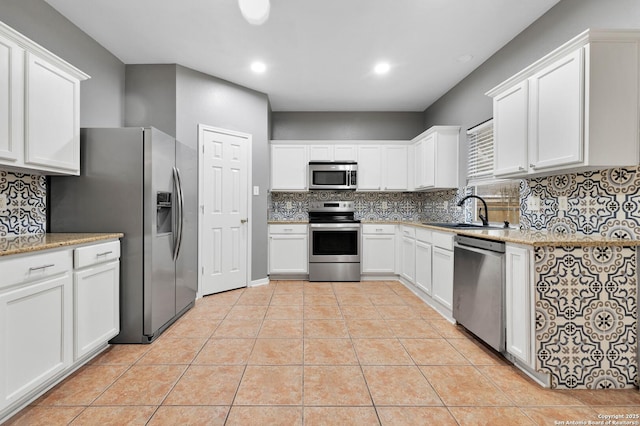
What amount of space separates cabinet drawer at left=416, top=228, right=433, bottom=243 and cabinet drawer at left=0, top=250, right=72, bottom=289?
3175 millimetres

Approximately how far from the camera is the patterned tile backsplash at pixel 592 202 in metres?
1.85

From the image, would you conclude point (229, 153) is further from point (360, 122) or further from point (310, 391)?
point (310, 391)

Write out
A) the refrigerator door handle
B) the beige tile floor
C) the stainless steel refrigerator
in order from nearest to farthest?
1. the beige tile floor
2. the stainless steel refrigerator
3. the refrigerator door handle

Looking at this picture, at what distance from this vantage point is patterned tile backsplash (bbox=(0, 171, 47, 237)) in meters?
2.05

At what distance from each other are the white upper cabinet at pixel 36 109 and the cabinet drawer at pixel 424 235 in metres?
3.32

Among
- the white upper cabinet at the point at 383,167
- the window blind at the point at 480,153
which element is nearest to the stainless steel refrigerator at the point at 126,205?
the white upper cabinet at the point at 383,167

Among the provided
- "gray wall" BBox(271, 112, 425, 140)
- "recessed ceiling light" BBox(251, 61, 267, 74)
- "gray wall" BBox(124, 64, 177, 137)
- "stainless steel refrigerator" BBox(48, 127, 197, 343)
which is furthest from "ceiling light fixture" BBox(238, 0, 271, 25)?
"gray wall" BBox(271, 112, 425, 140)

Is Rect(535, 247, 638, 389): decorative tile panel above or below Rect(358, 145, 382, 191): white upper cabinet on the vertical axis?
below

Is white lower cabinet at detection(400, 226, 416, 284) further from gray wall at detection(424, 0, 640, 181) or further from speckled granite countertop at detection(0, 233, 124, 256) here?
speckled granite countertop at detection(0, 233, 124, 256)

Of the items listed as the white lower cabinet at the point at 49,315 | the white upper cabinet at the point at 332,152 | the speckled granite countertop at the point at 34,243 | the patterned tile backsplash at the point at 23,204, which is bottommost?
the white lower cabinet at the point at 49,315

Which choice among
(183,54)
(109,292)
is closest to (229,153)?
(183,54)

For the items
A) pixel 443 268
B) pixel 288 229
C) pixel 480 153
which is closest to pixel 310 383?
pixel 443 268

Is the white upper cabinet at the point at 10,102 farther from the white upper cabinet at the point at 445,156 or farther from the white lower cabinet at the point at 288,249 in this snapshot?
the white upper cabinet at the point at 445,156

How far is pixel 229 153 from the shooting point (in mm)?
3801
